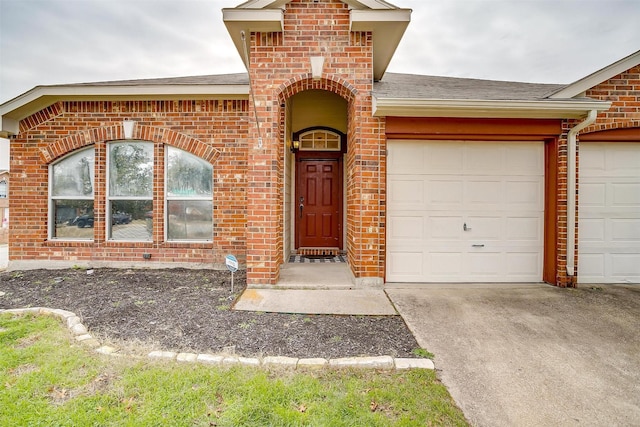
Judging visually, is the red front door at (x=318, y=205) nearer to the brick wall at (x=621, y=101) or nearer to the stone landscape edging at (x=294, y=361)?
the stone landscape edging at (x=294, y=361)

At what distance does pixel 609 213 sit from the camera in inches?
187

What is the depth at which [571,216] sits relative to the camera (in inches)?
177

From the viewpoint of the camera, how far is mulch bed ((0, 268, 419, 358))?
2641mm

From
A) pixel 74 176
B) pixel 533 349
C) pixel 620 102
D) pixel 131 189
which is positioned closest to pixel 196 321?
pixel 533 349

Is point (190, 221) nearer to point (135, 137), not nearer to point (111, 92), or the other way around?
→ point (135, 137)

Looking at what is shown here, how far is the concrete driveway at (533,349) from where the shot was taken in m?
1.93

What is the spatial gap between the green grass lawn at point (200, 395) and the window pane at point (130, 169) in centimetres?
376

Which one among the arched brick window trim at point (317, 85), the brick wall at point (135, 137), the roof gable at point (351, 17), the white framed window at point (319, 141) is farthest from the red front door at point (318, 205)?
the roof gable at point (351, 17)

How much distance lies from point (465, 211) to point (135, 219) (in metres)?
6.10

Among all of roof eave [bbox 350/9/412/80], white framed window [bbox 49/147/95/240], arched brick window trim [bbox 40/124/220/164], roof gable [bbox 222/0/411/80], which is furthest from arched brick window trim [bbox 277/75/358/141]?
white framed window [bbox 49/147/95/240]

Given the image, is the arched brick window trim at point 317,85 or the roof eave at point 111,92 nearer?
the arched brick window trim at point 317,85

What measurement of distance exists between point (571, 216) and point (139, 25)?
43.4 feet

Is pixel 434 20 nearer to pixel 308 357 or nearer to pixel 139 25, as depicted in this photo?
pixel 139 25

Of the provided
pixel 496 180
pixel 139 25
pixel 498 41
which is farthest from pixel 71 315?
pixel 498 41
